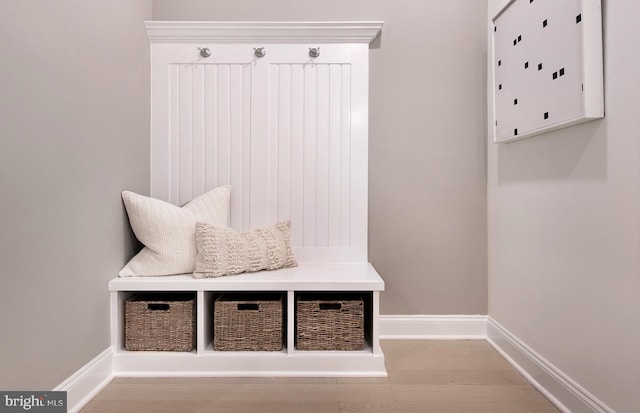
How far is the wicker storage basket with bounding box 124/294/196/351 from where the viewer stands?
187cm

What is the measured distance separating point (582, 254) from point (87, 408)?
6.58 feet

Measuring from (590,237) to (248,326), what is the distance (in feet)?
4.84

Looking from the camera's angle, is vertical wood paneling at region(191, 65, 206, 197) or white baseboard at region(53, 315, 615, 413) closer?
white baseboard at region(53, 315, 615, 413)

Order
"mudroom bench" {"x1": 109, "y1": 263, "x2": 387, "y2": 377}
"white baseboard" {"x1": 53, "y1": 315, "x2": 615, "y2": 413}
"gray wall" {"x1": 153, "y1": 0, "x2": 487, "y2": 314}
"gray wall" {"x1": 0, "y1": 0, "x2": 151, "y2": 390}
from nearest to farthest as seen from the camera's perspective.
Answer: "gray wall" {"x1": 0, "y1": 0, "x2": 151, "y2": 390}, "white baseboard" {"x1": 53, "y1": 315, "x2": 615, "y2": 413}, "mudroom bench" {"x1": 109, "y1": 263, "x2": 387, "y2": 377}, "gray wall" {"x1": 153, "y1": 0, "x2": 487, "y2": 314}

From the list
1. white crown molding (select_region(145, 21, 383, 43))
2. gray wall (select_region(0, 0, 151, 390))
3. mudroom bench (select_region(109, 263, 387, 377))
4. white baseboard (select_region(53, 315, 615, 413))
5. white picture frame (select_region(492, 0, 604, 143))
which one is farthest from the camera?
white crown molding (select_region(145, 21, 383, 43))

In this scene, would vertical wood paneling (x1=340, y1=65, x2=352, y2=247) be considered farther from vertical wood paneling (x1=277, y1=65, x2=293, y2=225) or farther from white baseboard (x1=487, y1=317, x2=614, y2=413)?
white baseboard (x1=487, y1=317, x2=614, y2=413)

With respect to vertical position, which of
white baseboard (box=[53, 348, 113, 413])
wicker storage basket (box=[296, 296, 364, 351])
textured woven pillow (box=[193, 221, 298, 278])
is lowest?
white baseboard (box=[53, 348, 113, 413])

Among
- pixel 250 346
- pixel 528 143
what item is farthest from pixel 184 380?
pixel 528 143

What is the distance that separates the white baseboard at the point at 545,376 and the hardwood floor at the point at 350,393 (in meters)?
0.04

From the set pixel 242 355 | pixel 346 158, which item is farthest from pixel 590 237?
pixel 242 355

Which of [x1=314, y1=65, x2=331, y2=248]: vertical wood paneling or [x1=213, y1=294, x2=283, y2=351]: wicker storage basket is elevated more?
[x1=314, y1=65, x2=331, y2=248]: vertical wood paneling

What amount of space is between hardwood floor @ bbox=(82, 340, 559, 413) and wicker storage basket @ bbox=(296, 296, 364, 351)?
16 centimetres

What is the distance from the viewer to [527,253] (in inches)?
73.5

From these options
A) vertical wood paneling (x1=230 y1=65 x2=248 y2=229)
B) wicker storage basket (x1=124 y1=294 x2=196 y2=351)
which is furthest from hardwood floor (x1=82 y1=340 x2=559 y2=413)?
vertical wood paneling (x1=230 y1=65 x2=248 y2=229)
